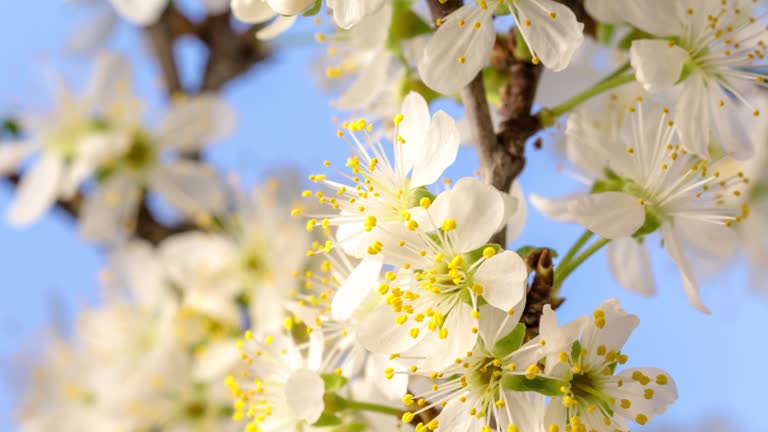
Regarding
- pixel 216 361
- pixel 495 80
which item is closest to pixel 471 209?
pixel 495 80

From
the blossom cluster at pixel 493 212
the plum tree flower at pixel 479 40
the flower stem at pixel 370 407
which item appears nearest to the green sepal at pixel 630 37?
the blossom cluster at pixel 493 212

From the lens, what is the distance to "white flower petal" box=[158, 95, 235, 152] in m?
1.50

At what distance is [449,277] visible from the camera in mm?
649

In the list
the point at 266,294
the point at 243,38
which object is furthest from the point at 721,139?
the point at 243,38

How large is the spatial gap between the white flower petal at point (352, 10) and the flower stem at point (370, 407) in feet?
0.99

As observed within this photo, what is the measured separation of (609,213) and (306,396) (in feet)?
0.88

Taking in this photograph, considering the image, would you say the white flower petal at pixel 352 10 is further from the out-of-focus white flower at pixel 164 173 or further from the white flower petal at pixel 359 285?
the out-of-focus white flower at pixel 164 173

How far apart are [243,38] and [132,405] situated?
686mm

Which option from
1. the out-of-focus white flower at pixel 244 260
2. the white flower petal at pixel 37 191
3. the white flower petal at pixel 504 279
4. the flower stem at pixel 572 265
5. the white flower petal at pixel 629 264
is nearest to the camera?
the white flower petal at pixel 504 279

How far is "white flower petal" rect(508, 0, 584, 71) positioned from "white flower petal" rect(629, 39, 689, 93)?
0.04m

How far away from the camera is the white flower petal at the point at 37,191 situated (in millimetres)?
1408

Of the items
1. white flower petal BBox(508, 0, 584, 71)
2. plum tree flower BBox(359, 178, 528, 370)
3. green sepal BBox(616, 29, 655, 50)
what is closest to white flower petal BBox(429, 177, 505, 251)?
plum tree flower BBox(359, 178, 528, 370)

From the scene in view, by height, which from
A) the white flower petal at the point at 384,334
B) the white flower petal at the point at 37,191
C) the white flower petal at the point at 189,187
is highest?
the white flower petal at the point at 384,334

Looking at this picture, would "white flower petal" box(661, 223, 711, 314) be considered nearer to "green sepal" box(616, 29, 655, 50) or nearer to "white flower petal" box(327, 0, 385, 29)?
"green sepal" box(616, 29, 655, 50)
